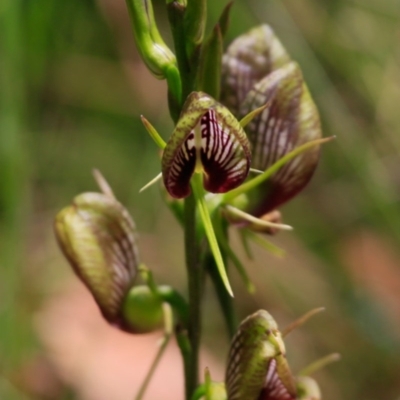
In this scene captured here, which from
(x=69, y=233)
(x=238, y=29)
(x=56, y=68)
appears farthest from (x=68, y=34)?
(x=69, y=233)

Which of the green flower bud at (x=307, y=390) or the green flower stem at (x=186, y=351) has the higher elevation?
the green flower stem at (x=186, y=351)

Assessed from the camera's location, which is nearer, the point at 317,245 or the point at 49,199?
the point at 317,245

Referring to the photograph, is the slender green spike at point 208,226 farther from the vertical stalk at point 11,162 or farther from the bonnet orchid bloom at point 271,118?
the vertical stalk at point 11,162

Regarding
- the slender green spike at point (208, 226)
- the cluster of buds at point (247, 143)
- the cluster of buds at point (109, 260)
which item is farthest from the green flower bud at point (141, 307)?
the slender green spike at point (208, 226)

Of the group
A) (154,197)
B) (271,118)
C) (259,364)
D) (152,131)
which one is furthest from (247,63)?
(154,197)

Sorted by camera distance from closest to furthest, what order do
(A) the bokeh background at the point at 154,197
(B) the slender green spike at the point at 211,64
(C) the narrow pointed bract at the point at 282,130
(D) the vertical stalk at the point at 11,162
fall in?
(B) the slender green spike at the point at 211,64
(C) the narrow pointed bract at the point at 282,130
(D) the vertical stalk at the point at 11,162
(A) the bokeh background at the point at 154,197

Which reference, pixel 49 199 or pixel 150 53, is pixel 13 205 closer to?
pixel 49 199

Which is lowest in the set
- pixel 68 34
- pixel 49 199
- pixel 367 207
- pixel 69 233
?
pixel 367 207

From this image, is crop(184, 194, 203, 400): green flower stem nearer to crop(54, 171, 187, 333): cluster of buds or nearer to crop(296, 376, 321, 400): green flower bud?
crop(54, 171, 187, 333): cluster of buds
